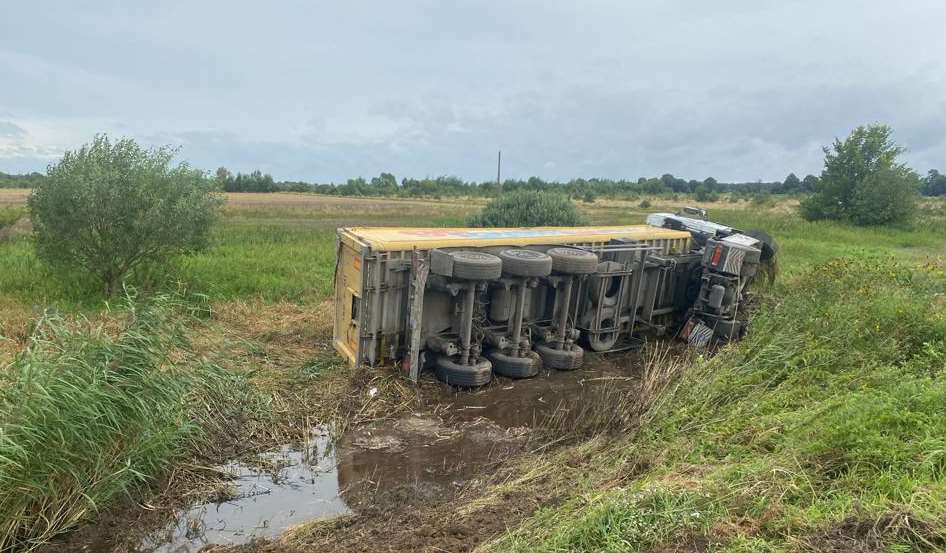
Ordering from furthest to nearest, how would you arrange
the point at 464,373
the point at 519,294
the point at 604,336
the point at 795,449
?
the point at 604,336
the point at 519,294
the point at 464,373
the point at 795,449

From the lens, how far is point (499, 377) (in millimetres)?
8070

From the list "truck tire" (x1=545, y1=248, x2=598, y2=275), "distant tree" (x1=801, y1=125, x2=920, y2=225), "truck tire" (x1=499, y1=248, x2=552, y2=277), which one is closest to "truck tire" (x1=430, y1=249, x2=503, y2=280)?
"truck tire" (x1=499, y1=248, x2=552, y2=277)

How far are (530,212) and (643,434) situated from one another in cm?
1334

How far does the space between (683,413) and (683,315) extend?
5.46 meters

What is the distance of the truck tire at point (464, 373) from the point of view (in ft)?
24.8

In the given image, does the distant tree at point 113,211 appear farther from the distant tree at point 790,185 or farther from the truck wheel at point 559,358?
the distant tree at point 790,185

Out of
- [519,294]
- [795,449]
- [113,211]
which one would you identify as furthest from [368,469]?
[113,211]

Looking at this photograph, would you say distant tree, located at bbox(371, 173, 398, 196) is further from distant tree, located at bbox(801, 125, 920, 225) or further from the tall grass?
the tall grass

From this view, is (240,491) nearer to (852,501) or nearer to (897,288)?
(852,501)

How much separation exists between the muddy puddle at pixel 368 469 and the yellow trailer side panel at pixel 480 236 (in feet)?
5.73

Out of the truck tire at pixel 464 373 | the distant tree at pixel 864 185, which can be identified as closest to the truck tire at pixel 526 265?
the truck tire at pixel 464 373

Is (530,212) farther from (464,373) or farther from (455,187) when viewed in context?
(455,187)

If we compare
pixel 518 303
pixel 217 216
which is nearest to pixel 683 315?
pixel 518 303

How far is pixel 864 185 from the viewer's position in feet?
100
